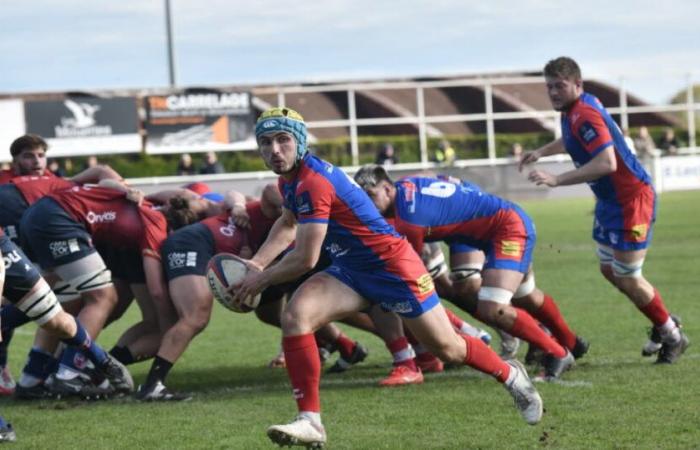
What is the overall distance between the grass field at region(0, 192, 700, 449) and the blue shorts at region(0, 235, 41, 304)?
81 centimetres

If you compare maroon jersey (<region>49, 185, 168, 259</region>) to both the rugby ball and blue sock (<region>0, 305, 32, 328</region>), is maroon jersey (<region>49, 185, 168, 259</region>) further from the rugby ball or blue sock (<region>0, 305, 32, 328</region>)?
the rugby ball

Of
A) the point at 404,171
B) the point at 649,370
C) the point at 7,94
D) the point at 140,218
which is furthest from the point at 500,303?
the point at 7,94

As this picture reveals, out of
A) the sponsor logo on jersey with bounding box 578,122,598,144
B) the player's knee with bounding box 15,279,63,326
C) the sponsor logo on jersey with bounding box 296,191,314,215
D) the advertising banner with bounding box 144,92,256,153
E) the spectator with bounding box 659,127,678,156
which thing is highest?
the sponsor logo on jersey with bounding box 578,122,598,144

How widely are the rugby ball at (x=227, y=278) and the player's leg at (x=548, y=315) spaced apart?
271 cm

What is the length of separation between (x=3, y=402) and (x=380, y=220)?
331 centimetres

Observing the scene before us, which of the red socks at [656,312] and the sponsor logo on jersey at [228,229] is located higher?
the sponsor logo on jersey at [228,229]

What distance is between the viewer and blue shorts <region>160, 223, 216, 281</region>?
7961 mm

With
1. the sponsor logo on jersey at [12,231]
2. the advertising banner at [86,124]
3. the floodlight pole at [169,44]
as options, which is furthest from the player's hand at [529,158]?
the floodlight pole at [169,44]

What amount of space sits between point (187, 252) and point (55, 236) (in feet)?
3.02

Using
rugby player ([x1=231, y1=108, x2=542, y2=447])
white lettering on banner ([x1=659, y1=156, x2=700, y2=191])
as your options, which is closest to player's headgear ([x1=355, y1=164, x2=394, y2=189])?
rugby player ([x1=231, y1=108, x2=542, y2=447])

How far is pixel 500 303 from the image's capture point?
7.76 m

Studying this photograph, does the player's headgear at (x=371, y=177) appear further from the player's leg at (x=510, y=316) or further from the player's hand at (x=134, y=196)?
the player's hand at (x=134, y=196)

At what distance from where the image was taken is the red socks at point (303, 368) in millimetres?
5914

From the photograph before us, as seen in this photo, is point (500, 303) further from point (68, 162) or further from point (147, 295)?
point (68, 162)
